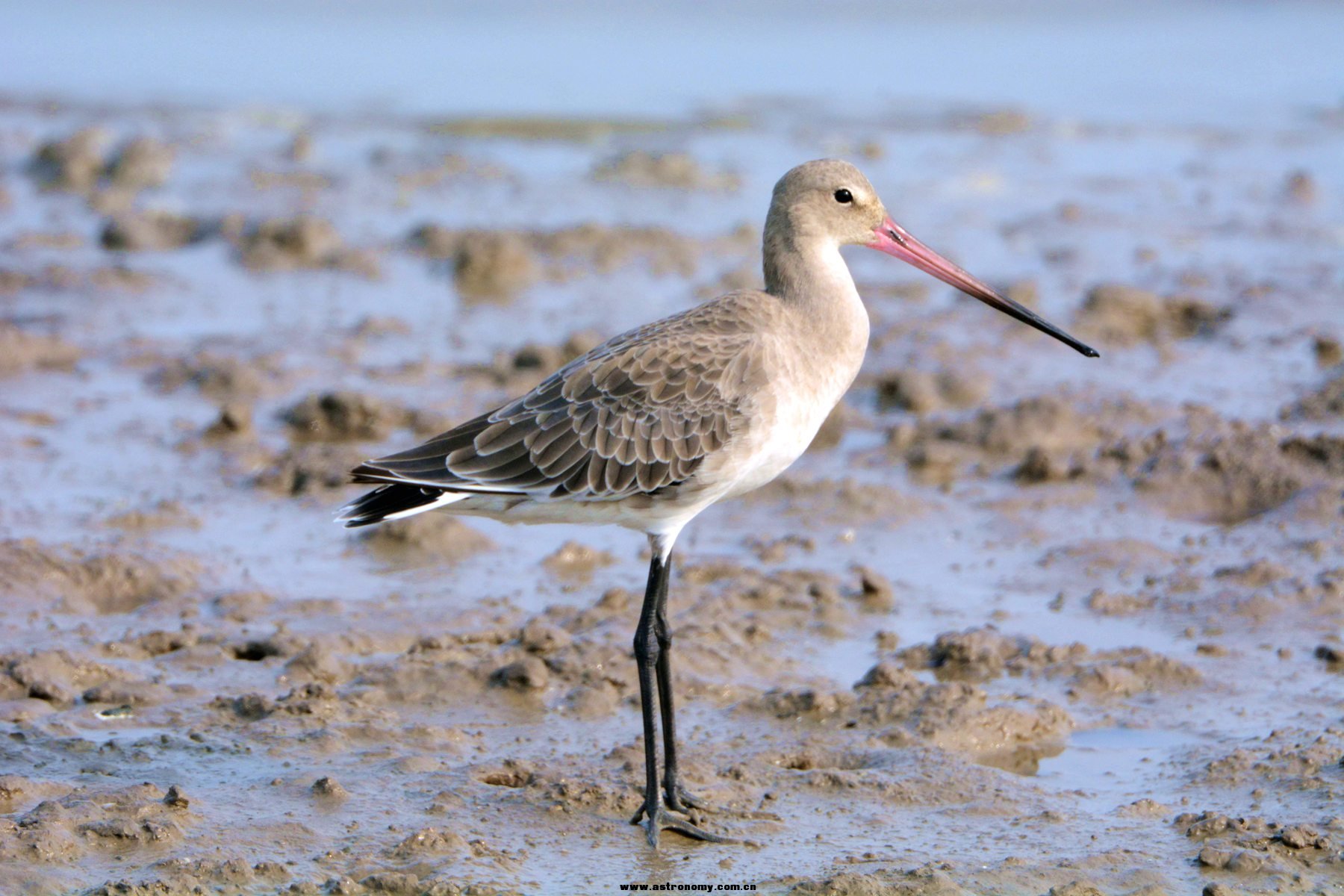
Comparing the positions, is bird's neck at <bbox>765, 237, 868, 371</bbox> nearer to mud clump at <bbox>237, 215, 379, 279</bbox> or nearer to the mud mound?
the mud mound

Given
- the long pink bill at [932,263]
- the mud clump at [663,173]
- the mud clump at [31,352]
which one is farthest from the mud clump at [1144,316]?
the mud clump at [31,352]

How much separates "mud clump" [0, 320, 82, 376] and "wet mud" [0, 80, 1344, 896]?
1.2 inches

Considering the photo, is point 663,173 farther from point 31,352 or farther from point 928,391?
point 31,352

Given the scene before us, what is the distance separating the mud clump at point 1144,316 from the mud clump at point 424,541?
4446 millimetres

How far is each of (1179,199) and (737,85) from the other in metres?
6.58

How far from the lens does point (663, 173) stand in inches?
552

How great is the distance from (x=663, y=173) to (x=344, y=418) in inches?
240

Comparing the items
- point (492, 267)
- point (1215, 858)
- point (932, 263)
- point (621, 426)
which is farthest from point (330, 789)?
point (492, 267)

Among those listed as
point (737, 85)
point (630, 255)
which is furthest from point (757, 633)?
point (737, 85)

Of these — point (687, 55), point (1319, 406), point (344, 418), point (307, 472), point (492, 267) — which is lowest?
point (307, 472)

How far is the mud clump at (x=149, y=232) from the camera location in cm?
1179

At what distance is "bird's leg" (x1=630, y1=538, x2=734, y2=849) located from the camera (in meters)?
5.16

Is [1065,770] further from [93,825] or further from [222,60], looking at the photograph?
[222,60]

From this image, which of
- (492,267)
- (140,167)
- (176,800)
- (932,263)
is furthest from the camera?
(140,167)
